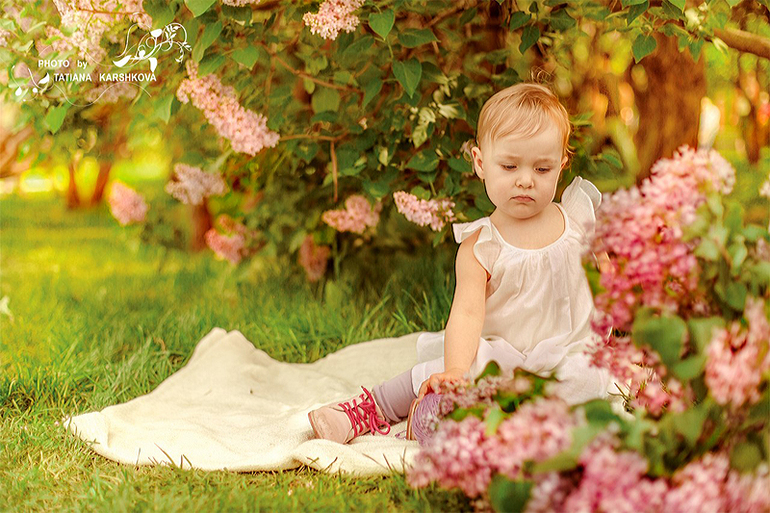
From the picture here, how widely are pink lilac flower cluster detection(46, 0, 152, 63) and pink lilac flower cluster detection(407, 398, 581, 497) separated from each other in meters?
1.59

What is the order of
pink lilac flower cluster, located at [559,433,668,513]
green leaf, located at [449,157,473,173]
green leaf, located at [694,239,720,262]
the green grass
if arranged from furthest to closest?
green leaf, located at [449,157,473,173]
the green grass
green leaf, located at [694,239,720,262]
pink lilac flower cluster, located at [559,433,668,513]

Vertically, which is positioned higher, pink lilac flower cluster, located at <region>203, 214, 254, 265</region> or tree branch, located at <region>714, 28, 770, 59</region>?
tree branch, located at <region>714, 28, 770, 59</region>

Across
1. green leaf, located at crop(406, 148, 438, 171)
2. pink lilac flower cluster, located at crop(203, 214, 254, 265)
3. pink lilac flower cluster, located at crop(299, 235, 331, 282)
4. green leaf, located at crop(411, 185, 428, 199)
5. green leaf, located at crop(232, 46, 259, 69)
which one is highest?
green leaf, located at crop(232, 46, 259, 69)

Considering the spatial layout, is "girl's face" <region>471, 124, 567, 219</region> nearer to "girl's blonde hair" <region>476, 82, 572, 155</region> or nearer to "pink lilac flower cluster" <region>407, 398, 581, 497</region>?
"girl's blonde hair" <region>476, 82, 572, 155</region>

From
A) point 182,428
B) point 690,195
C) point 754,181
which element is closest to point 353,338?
point 182,428

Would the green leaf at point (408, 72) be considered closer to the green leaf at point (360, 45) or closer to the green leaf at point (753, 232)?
the green leaf at point (360, 45)

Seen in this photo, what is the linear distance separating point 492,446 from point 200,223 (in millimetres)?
3833

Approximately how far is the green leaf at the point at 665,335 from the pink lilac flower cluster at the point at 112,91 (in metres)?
1.90

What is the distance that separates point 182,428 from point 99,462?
267mm

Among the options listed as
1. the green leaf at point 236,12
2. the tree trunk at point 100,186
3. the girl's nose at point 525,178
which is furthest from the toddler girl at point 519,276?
the tree trunk at point 100,186

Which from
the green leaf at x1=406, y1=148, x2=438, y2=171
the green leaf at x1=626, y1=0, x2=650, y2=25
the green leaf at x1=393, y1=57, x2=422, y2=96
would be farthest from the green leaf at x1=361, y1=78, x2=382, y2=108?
the green leaf at x1=626, y1=0, x2=650, y2=25

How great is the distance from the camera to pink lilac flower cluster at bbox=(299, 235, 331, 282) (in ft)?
11.0

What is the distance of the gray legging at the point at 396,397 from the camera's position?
211 cm

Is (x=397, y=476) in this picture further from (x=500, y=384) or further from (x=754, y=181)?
(x=754, y=181)
